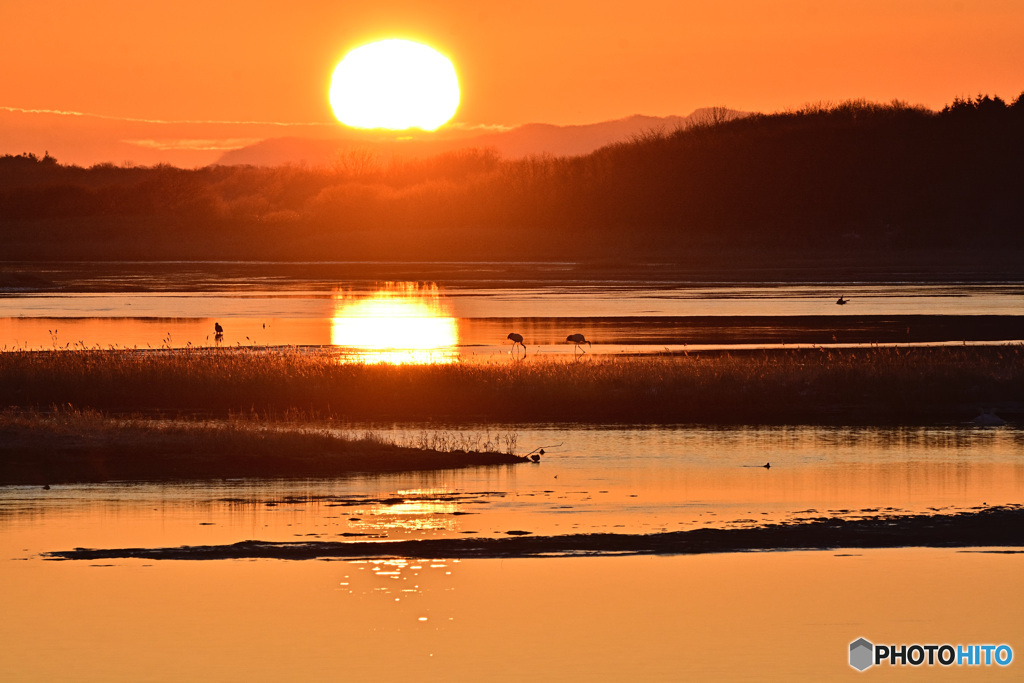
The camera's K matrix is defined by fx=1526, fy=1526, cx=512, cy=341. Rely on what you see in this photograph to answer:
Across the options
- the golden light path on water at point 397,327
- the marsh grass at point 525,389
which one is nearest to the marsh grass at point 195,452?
the marsh grass at point 525,389

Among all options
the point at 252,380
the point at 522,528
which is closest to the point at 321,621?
the point at 522,528

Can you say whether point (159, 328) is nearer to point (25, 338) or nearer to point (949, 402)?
point (25, 338)

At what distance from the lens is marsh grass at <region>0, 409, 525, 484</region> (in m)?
26.8

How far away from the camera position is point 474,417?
34469 millimetres

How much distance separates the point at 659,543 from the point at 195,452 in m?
10.9

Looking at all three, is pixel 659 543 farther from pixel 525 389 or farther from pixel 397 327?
pixel 397 327

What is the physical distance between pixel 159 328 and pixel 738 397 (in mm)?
27292

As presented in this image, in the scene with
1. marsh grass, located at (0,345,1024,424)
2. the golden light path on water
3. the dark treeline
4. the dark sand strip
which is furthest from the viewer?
the dark treeline

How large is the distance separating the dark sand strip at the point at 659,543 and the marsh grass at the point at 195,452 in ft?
21.1

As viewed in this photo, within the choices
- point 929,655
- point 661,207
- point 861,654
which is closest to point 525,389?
point 861,654

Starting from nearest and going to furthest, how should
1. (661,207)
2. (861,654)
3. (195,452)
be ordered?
1. (861,654)
2. (195,452)
3. (661,207)

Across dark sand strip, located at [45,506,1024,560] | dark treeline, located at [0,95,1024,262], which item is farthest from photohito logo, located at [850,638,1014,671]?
dark treeline, located at [0,95,1024,262]

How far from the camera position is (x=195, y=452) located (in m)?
28.2

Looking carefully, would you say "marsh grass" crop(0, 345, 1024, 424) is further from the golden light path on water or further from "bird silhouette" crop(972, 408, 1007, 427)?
the golden light path on water
